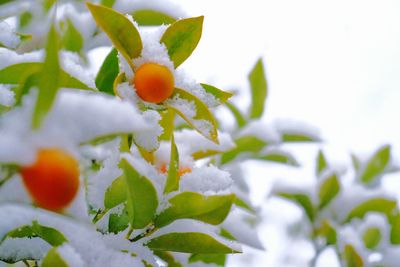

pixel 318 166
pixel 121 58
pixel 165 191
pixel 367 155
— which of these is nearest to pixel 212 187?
pixel 165 191

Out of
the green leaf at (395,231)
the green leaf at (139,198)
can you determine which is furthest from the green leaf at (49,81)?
the green leaf at (395,231)

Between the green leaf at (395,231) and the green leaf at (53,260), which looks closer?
the green leaf at (53,260)

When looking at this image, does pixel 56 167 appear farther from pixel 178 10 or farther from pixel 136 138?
pixel 178 10

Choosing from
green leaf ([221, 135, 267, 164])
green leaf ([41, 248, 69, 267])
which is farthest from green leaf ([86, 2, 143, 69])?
green leaf ([221, 135, 267, 164])

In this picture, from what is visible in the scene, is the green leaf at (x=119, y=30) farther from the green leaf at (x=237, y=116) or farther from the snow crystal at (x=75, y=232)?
the green leaf at (x=237, y=116)

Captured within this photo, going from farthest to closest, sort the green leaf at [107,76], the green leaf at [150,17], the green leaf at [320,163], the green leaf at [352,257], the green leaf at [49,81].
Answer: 1. the green leaf at [320,163]
2. the green leaf at [352,257]
3. the green leaf at [150,17]
4. the green leaf at [107,76]
5. the green leaf at [49,81]

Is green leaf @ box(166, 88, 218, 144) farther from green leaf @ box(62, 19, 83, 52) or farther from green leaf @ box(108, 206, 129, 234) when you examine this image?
green leaf @ box(62, 19, 83, 52)
